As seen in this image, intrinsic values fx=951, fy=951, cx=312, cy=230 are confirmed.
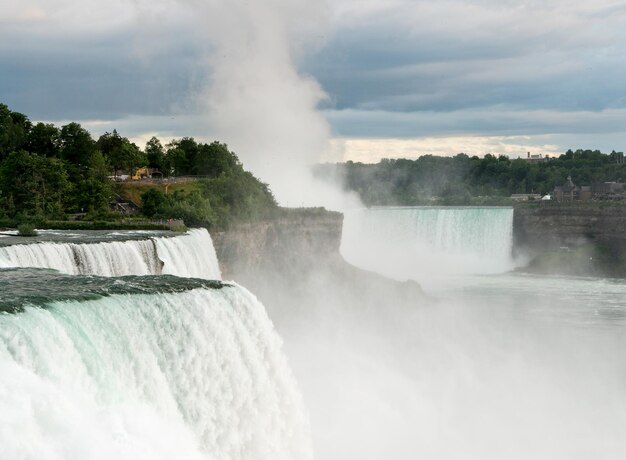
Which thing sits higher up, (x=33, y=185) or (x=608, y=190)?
(x=33, y=185)

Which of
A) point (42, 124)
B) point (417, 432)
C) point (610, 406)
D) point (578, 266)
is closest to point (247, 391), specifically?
point (417, 432)

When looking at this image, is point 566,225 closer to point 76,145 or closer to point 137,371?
point 76,145

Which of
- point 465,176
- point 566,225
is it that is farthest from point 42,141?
point 465,176

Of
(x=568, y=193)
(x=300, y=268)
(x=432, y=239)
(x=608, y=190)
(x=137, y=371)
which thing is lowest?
(x=432, y=239)

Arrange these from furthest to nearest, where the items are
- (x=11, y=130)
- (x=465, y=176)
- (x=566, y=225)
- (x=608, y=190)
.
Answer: (x=465, y=176) < (x=608, y=190) < (x=566, y=225) < (x=11, y=130)

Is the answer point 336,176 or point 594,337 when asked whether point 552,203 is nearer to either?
point 336,176

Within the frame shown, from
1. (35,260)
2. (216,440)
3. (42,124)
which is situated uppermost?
(42,124)

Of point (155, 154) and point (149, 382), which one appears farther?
point (155, 154)

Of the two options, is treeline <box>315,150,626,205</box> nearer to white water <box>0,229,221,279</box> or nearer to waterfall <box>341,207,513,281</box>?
waterfall <box>341,207,513,281</box>
